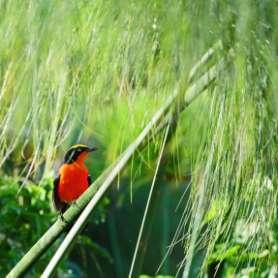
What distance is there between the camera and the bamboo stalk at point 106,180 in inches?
58.3

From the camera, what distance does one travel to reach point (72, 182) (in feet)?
10.5

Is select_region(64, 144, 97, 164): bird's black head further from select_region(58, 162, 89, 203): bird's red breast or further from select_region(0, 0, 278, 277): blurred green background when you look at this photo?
select_region(0, 0, 278, 277): blurred green background

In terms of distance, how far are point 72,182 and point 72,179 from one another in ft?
0.04

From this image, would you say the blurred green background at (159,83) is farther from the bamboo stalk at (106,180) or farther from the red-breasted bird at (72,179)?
the red-breasted bird at (72,179)

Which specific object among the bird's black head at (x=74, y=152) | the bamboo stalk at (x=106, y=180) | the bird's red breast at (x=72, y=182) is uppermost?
the bamboo stalk at (x=106, y=180)

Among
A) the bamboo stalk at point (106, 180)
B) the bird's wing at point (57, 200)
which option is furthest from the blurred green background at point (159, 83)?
the bird's wing at point (57, 200)

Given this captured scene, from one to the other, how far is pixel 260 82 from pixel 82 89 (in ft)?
0.90

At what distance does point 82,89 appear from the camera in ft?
5.14

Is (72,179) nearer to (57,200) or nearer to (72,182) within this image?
(72,182)

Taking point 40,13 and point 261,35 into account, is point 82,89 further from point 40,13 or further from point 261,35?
point 261,35

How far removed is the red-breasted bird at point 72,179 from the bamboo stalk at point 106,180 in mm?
1505

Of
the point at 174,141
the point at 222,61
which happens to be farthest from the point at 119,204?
the point at 222,61

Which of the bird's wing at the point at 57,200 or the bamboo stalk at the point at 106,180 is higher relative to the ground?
the bamboo stalk at the point at 106,180

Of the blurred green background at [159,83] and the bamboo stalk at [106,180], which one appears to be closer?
the blurred green background at [159,83]
